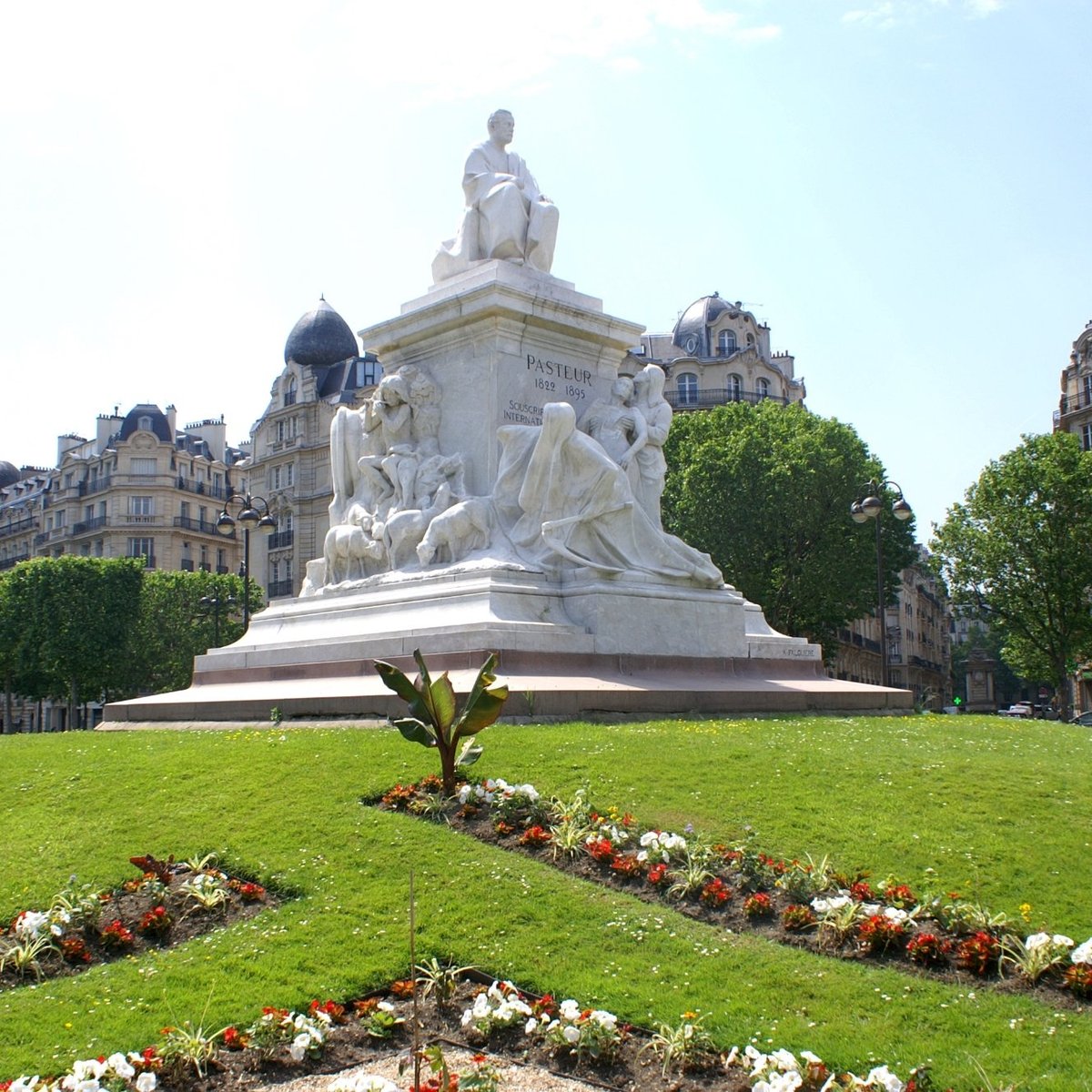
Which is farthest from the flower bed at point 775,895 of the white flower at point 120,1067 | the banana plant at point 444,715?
the white flower at point 120,1067

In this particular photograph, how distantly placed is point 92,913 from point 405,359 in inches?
456

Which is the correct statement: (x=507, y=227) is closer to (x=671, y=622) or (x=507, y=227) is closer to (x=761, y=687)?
(x=671, y=622)

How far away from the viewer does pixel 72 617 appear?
45938 mm

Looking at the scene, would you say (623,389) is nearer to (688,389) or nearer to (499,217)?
(499,217)

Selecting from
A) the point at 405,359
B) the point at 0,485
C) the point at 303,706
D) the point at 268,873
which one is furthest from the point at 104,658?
the point at 0,485

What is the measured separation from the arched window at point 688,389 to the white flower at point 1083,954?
58.8 m

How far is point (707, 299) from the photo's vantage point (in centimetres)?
6875

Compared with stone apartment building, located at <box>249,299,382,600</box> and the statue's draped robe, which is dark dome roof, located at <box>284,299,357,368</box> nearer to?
stone apartment building, located at <box>249,299,382,600</box>

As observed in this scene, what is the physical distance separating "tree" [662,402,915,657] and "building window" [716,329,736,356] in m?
25.5

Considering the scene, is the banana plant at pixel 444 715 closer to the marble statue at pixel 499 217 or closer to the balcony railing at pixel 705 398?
the marble statue at pixel 499 217

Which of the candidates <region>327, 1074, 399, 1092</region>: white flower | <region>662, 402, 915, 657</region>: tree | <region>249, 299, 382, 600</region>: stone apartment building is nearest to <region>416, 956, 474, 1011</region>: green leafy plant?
<region>327, 1074, 399, 1092</region>: white flower

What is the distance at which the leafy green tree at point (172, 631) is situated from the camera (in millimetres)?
50312

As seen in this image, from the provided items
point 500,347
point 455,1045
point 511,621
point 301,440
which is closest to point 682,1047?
point 455,1045

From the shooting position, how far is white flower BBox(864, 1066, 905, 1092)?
5402 mm
